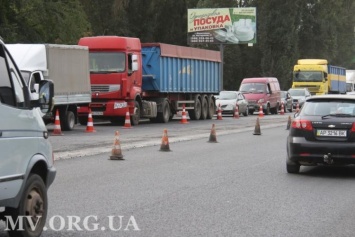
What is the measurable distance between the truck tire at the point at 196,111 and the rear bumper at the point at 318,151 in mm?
24003

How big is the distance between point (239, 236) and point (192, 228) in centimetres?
64

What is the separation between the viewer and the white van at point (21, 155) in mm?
6695

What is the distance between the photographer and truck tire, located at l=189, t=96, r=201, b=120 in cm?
3759

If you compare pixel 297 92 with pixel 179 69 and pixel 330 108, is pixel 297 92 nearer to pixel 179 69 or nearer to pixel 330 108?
pixel 179 69

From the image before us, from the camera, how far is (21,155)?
698 centimetres

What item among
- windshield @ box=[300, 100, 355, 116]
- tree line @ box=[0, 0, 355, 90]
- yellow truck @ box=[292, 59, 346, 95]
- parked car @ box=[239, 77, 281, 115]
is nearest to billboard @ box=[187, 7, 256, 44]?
yellow truck @ box=[292, 59, 346, 95]

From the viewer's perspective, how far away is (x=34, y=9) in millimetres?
37344

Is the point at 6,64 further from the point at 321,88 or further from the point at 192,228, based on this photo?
the point at 321,88

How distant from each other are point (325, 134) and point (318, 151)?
341 mm

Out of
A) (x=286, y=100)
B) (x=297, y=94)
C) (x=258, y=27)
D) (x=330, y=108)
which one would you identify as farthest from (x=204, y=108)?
(x=258, y=27)

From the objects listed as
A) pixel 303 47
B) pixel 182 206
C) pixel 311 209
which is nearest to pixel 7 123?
pixel 182 206

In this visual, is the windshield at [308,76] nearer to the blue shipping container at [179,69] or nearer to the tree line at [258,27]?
the tree line at [258,27]

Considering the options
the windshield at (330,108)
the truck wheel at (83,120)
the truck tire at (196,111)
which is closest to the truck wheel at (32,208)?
the windshield at (330,108)

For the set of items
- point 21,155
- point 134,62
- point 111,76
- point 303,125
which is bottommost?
point 303,125
